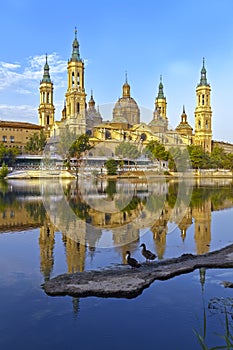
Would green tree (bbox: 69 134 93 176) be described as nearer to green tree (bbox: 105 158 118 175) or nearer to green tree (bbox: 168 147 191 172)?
green tree (bbox: 105 158 118 175)

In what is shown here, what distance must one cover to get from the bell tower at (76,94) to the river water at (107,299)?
5710 cm

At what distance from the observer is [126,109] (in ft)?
293

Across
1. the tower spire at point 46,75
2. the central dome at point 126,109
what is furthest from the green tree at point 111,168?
the tower spire at point 46,75

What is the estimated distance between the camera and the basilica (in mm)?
76500

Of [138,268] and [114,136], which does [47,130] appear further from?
[138,268]

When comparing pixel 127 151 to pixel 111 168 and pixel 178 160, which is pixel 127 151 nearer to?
pixel 178 160

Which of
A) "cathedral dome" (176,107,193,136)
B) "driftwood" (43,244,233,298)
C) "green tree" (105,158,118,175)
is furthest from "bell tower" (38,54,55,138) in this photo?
"driftwood" (43,244,233,298)

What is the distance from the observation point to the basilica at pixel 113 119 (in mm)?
76500

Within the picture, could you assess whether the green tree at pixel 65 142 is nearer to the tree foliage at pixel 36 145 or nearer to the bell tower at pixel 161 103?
the tree foliage at pixel 36 145

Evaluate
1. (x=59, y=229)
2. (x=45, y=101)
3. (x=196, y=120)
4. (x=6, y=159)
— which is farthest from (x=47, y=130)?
(x=59, y=229)

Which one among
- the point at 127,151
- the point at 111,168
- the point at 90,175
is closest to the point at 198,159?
the point at 127,151

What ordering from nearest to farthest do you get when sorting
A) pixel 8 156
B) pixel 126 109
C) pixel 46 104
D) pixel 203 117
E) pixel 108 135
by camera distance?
pixel 8 156 → pixel 108 135 → pixel 46 104 → pixel 126 109 → pixel 203 117

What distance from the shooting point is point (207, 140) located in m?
96.1

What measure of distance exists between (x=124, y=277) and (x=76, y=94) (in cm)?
6879
